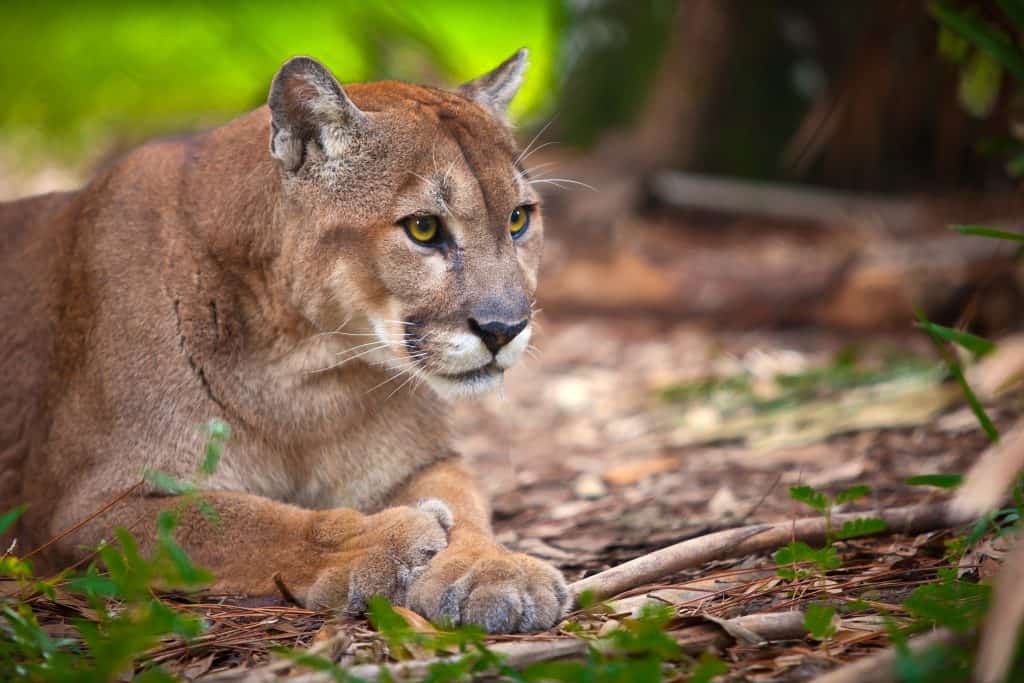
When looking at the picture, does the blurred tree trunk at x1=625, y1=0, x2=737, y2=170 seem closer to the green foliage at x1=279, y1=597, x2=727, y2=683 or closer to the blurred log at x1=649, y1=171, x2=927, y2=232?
the blurred log at x1=649, y1=171, x2=927, y2=232

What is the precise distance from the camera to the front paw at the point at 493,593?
9.53ft

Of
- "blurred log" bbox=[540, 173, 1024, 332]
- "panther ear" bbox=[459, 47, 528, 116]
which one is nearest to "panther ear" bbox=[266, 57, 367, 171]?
"panther ear" bbox=[459, 47, 528, 116]

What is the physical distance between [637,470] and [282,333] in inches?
76.4

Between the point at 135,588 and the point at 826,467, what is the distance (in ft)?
9.94

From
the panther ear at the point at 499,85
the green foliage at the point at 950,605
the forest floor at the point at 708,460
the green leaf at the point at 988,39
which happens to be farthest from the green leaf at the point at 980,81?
the green foliage at the point at 950,605

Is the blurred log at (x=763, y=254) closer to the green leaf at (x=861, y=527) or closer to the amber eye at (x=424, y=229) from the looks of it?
the green leaf at (x=861, y=527)

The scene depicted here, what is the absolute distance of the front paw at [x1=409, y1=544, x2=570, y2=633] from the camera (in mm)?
2906

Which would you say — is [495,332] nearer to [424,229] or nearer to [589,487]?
[424,229]

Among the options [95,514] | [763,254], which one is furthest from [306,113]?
[763,254]

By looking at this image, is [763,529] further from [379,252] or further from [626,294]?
[626,294]

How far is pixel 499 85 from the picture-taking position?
421 cm

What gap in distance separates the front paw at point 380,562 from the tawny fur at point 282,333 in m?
0.01

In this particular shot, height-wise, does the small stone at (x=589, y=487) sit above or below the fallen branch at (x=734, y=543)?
above

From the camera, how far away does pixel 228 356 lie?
143 inches
